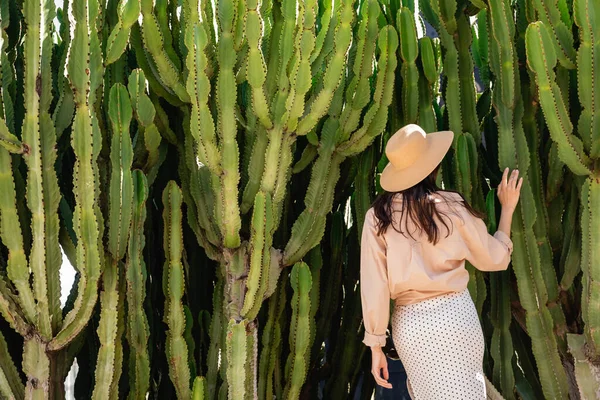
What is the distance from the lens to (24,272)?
3.15 meters

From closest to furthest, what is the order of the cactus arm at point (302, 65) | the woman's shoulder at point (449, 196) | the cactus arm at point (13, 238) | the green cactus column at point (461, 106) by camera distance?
the woman's shoulder at point (449, 196) → the cactus arm at point (13, 238) → the cactus arm at point (302, 65) → the green cactus column at point (461, 106)

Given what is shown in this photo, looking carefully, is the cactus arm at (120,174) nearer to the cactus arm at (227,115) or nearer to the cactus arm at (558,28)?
the cactus arm at (227,115)

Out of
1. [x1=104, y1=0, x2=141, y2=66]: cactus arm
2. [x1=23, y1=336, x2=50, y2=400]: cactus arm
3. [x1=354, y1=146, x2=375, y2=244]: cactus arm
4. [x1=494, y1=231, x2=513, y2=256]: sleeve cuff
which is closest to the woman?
[x1=494, y1=231, x2=513, y2=256]: sleeve cuff

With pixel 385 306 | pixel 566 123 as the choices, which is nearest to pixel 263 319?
pixel 385 306

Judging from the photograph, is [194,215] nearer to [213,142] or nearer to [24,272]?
[213,142]

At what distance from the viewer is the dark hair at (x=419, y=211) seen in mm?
2934

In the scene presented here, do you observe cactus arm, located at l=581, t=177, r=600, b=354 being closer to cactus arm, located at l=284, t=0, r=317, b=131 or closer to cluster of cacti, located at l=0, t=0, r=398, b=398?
cluster of cacti, located at l=0, t=0, r=398, b=398

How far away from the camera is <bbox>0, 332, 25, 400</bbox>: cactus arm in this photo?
321cm

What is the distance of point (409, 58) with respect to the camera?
374 centimetres

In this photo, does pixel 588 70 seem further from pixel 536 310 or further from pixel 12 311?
pixel 12 311

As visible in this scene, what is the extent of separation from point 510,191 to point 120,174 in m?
1.74

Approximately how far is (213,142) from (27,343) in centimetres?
118

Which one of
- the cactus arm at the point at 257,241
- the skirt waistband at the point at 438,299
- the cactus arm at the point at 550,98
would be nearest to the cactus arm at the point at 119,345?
the cactus arm at the point at 257,241

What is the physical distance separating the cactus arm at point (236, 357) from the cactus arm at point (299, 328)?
34 cm
